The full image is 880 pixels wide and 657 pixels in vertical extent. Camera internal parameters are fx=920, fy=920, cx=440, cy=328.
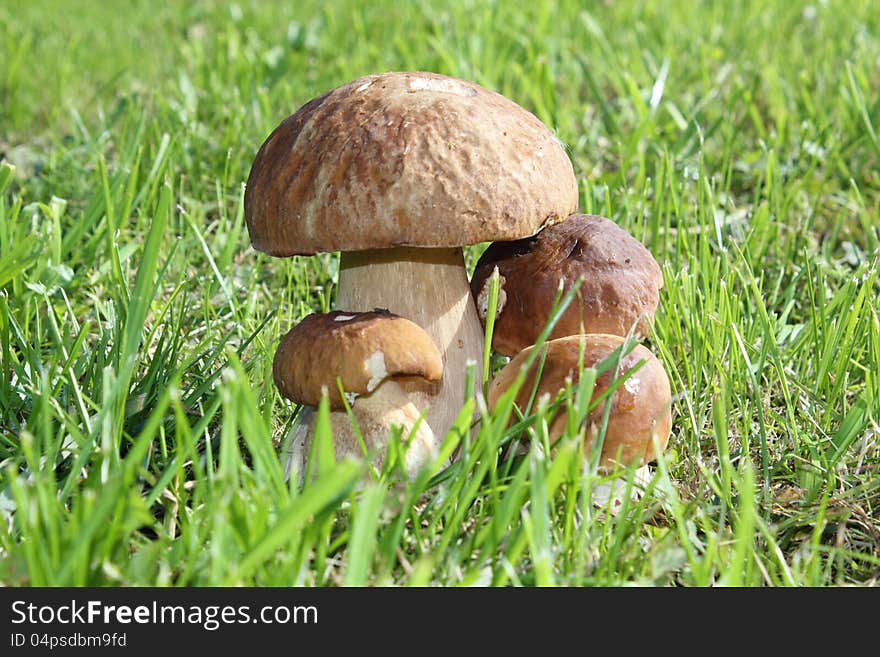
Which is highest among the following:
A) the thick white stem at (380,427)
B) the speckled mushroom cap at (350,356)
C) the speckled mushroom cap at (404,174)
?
the speckled mushroom cap at (404,174)

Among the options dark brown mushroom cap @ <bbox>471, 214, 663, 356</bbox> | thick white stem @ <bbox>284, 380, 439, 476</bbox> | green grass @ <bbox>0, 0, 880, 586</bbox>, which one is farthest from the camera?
dark brown mushroom cap @ <bbox>471, 214, 663, 356</bbox>

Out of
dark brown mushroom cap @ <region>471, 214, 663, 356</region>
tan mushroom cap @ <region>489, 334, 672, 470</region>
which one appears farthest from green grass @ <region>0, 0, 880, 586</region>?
dark brown mushroom cap @ <region>471, 214, 663, 356</region>

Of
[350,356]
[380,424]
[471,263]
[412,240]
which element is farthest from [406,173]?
[471,263]

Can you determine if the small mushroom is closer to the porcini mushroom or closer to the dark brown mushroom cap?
the porcini mushroom

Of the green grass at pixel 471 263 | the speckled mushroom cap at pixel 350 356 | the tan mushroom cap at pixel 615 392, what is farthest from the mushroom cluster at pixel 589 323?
the speckled mushroom cap at pixel 350 356

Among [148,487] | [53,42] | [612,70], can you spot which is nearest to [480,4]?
[612,70]

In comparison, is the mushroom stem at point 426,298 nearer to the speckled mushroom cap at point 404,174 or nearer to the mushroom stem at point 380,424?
the mushroom stem at point 380,424

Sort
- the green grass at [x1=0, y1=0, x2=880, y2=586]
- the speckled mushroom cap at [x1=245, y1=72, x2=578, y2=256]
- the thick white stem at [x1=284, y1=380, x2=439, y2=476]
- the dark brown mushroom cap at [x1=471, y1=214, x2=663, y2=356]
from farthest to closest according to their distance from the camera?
the dark brown mushroom cap at [x1=471, y1=214, x2=663, y2=356], the thick white stem at [x1=284, y1=380, x2=439, y2=476], the speckled mushroom cap at [x1=245, y1=72, x2=578, y2=256], the green grass at [x1=0, y1=0, x2=880, y2=586]
